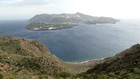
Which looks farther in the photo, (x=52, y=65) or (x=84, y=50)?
(x=84, y=50)

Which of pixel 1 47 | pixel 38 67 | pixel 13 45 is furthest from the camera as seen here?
pixel 13 45

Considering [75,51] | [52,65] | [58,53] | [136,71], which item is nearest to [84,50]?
[75,51]

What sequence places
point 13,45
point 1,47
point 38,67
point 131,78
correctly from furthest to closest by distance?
point 13,45 → point 1,47 → point 38,67 → point 131,78

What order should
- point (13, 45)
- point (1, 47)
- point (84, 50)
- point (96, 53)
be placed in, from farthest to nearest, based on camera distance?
point (84, 50), point (96, 53), point (13, 45), point (1, 47)

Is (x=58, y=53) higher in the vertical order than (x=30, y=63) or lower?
lower

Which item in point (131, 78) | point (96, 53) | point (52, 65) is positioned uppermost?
point (131, 78)

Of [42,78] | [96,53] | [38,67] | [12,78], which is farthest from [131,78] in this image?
[96,53]

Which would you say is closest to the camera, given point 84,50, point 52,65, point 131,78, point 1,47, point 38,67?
point 131,78

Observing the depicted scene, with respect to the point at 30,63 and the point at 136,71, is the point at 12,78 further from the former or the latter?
the point at 30,63

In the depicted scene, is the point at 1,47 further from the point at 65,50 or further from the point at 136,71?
the point at 65,50
